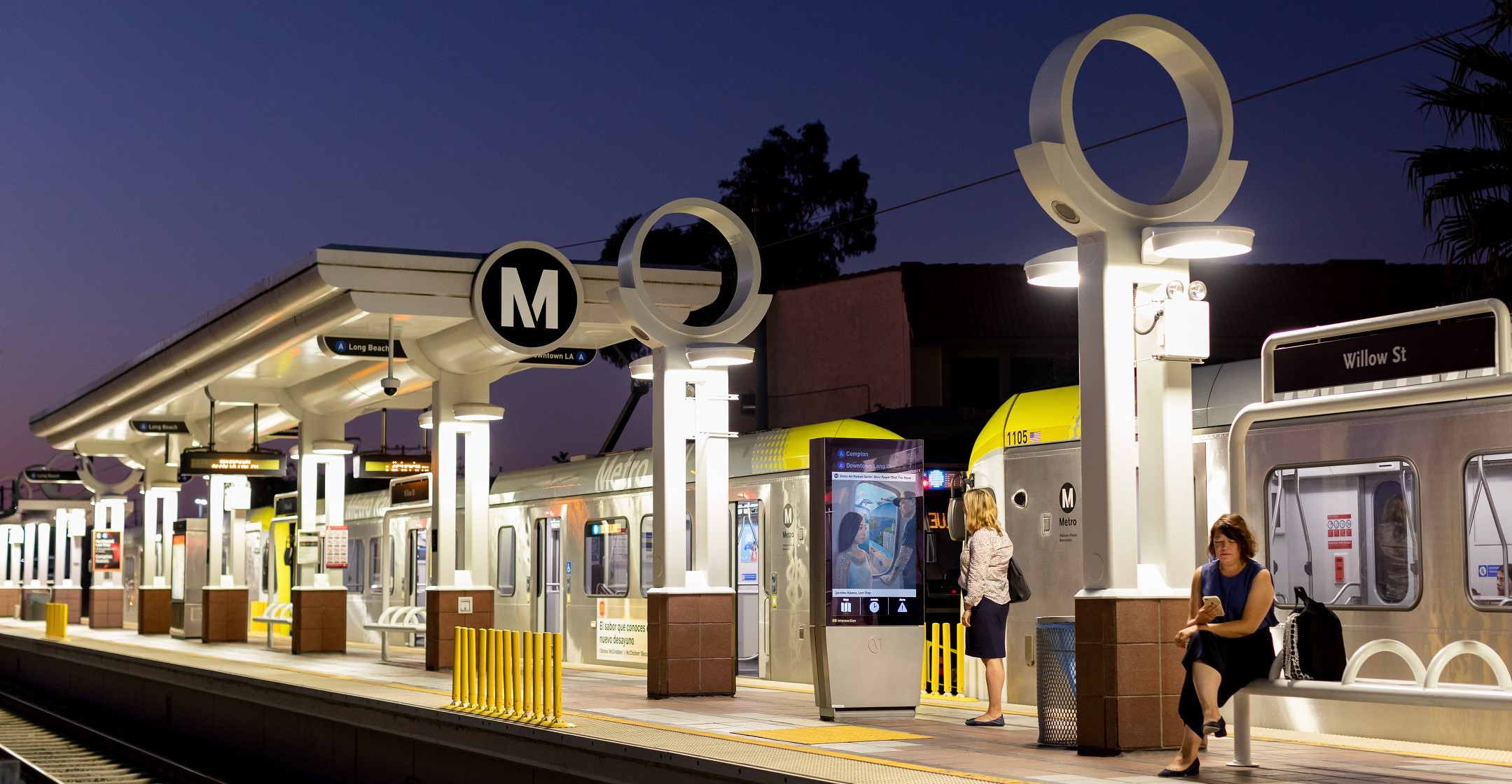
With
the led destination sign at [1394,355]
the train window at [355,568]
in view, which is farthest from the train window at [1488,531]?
the train window at [355,568]

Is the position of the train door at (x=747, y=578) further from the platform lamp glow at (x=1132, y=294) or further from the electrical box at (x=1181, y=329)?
the electrical box at (x=1181, y=329)

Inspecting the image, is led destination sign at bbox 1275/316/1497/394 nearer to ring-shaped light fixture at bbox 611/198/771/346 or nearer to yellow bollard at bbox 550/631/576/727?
yellow bollard at bbox 550/631/576/727

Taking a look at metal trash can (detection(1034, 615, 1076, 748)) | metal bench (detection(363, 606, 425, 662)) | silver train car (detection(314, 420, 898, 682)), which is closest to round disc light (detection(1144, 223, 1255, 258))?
metal trash can (detection(1034, 615, 1076, 748))

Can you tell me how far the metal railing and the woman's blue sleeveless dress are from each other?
4471 millimetres

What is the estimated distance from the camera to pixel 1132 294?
9.77 meters

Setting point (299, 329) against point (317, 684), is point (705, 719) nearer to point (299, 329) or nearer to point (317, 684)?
point (317, 684)

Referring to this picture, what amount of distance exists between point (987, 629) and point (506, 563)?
13669 millimetres

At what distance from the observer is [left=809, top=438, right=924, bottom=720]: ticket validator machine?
12.5 meters

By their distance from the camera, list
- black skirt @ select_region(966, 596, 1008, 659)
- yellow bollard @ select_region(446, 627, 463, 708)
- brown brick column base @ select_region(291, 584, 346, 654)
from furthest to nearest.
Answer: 1. brown brick column base @ select_region(291, 584, 346, 654)
2. yellow bollard @ select_region(446, 627, 463, 708)
3. black skirt @ select_region(966, 596, 1008, 659)

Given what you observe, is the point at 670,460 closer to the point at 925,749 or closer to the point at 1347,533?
the point at 925,749

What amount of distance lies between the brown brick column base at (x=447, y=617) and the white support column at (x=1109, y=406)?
10616 mm

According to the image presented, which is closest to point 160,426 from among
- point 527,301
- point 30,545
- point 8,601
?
point 527,301

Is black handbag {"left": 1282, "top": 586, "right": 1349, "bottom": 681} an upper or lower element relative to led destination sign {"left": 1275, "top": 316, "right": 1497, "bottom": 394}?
lower

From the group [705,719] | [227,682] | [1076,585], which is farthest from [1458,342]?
[227,682]
